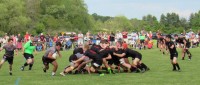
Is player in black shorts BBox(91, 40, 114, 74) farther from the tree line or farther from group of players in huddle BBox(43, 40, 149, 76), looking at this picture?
the tree line

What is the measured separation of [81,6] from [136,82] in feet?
299

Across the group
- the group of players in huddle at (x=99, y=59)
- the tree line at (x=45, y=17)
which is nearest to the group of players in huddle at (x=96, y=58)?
A: the group of players in huddle at (x=99, y=59)

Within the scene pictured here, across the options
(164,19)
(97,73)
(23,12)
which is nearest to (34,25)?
(23,12)

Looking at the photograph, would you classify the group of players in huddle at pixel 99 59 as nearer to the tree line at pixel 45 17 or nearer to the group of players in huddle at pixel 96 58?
the group of players in huddle at pixel 96 58

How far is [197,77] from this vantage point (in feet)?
50.6

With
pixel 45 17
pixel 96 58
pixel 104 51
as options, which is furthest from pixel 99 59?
pixel 45 17

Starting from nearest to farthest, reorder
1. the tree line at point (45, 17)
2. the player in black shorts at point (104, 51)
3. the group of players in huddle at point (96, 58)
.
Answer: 1. the group of players in huddle at point (96, 58)
2. the player in black shorts at point (104, 51)
3. the tree line at point (45, 17)

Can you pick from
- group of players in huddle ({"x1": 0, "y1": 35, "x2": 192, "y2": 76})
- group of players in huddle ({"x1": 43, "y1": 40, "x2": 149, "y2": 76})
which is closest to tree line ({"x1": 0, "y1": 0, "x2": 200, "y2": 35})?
group of players in huddle ({"x1": 0, "y1": 35, "x2": 192, "y2": 76})

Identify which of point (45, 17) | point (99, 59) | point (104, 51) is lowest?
point (99, 59)

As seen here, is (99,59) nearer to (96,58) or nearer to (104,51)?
(96,58)

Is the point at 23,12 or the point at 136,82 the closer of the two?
the point at 136,82

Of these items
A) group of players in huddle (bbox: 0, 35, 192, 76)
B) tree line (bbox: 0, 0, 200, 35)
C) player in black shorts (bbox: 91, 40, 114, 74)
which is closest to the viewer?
group of players in huddle (bbox: 0, 35, 192, 76)

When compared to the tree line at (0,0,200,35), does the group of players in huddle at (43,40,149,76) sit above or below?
below

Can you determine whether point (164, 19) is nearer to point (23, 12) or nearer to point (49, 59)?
point (23, 12)
